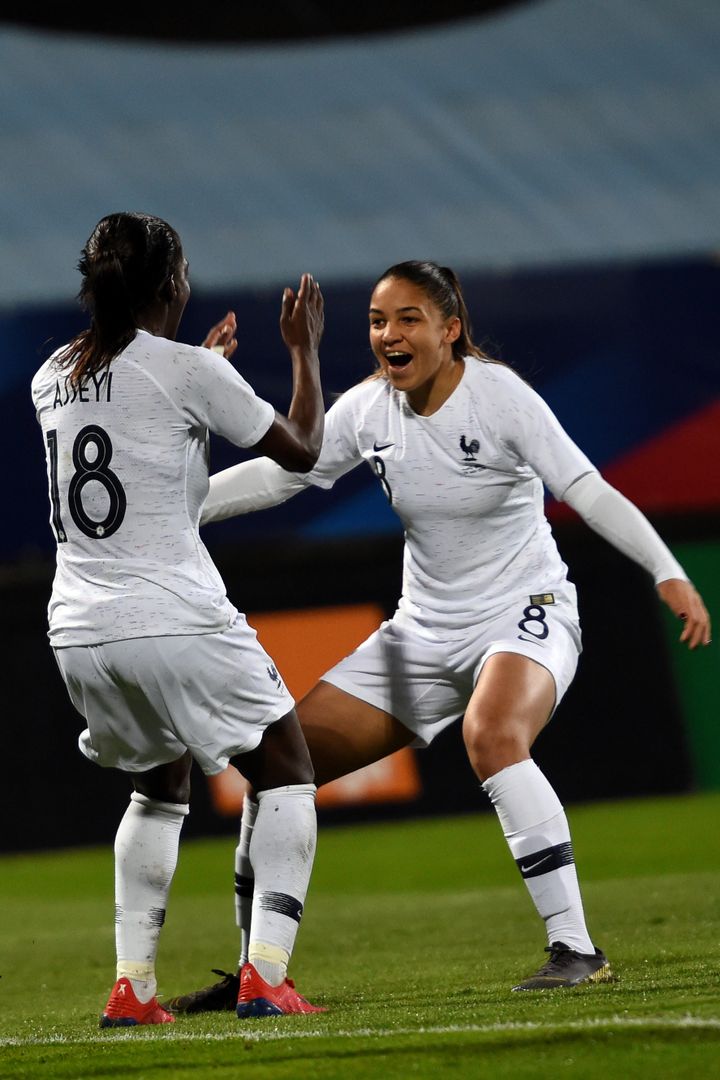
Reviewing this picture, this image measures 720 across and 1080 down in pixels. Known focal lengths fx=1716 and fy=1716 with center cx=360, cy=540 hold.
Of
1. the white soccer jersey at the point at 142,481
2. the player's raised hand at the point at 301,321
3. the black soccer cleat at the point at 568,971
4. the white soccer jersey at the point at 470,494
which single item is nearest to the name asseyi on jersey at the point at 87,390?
the white soccer jersey at the point at 142,481

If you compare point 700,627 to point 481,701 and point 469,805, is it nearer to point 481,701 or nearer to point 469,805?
point 481,701

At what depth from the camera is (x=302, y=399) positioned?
13.7ft

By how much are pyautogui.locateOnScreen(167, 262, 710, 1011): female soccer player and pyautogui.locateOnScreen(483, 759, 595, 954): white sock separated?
0.63 ft

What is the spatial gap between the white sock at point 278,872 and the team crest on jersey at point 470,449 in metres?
1.21

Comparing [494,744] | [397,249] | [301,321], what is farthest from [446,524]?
[397,249]

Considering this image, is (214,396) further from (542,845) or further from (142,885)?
(542,845)

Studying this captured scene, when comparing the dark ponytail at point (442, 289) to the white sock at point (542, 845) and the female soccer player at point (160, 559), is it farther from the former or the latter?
the white sock at point (542, 845)

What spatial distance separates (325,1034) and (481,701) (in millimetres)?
1265

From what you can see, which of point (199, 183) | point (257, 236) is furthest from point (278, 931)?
point (199, 183)

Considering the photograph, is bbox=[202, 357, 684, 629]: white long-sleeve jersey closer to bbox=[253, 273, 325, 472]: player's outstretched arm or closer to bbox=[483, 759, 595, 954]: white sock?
bbox=[483, 759, 595, 954]: white sock

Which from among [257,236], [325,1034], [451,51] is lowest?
[325,1034]

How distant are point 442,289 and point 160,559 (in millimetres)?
1482

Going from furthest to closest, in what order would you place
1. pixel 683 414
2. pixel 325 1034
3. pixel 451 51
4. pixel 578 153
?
pixel 451 51
pixel 578 153
pixel 683 414
pixel 325 1034

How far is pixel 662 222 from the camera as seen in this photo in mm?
14250
